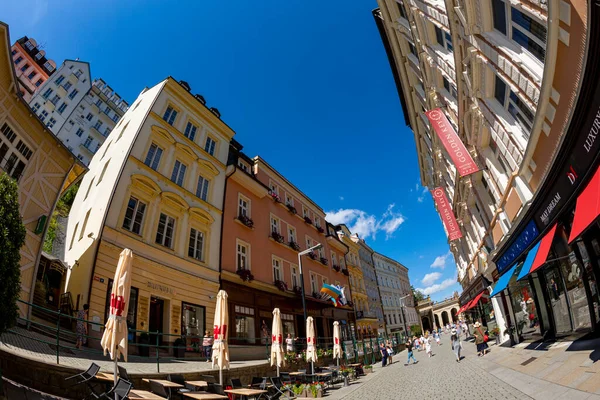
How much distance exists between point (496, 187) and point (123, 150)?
19797mm

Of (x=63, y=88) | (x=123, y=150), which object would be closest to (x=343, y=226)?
(x=123, y=150)

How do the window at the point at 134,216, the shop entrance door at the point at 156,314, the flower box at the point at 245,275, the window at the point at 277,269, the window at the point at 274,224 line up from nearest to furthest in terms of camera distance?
the shop entrance door at the point at 156,314 < the window at the point at 134,216 < the flower box at the point at 245,275 < the window at the point at 277,269 < the window at the point at 274,224

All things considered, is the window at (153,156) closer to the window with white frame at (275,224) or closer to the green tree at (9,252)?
the green tree at (9,252)

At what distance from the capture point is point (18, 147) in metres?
13.7

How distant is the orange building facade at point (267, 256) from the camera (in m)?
20.0

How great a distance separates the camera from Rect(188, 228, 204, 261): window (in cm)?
1818

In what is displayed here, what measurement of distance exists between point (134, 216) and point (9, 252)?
9591 millimetres

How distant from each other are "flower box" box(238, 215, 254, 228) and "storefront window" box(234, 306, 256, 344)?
240 inches

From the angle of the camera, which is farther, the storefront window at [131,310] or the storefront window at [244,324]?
the storefront window at [244,324]

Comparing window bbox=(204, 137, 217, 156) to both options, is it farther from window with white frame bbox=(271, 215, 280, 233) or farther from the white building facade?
the white building facade

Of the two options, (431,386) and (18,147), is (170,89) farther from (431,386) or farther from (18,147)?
(431,386)

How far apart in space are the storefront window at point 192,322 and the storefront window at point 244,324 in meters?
2.40

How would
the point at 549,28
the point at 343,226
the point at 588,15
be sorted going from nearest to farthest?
the point at 588,15 < the point at 549,28 < the point at 343,226

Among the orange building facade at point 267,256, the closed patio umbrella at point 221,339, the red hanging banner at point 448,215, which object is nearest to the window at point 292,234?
the orange building facade at point 267,256
